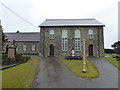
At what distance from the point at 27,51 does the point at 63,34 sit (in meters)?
15.4

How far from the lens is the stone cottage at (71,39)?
32594 mm

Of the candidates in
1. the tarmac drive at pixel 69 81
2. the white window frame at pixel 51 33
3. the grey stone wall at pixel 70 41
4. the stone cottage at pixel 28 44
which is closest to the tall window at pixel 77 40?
the grey stone wall at pixel 70 41

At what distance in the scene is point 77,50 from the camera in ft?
107

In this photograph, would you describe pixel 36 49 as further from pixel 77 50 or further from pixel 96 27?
pixel 96 27

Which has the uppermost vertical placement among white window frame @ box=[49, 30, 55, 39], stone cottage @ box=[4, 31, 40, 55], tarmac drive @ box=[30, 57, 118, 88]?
white window frame @ box=[49, 30, 55, 39]

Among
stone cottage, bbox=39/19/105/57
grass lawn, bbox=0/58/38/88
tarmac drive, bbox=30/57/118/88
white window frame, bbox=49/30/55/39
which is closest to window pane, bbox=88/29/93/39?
stone cottage, bbox=39/19/105/57

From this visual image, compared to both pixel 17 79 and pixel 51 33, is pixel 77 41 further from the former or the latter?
pixel 17 79

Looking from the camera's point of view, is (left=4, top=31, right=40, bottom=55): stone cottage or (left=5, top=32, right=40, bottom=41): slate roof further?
(left=5, top=32, right=40, bottom=41): slate roof

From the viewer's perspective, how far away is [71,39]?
110ft

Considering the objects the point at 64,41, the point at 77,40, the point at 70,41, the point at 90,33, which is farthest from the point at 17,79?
the point at 90,33

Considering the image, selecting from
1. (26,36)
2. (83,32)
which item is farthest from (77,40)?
(26,36)

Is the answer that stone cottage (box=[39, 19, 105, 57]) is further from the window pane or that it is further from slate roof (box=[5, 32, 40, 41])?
slate roof (box=[5, 32, 40, 41])

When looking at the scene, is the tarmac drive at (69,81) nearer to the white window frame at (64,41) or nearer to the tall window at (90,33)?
the white window frame at (64,41)

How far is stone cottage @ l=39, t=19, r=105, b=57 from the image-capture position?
3259 centimetres
